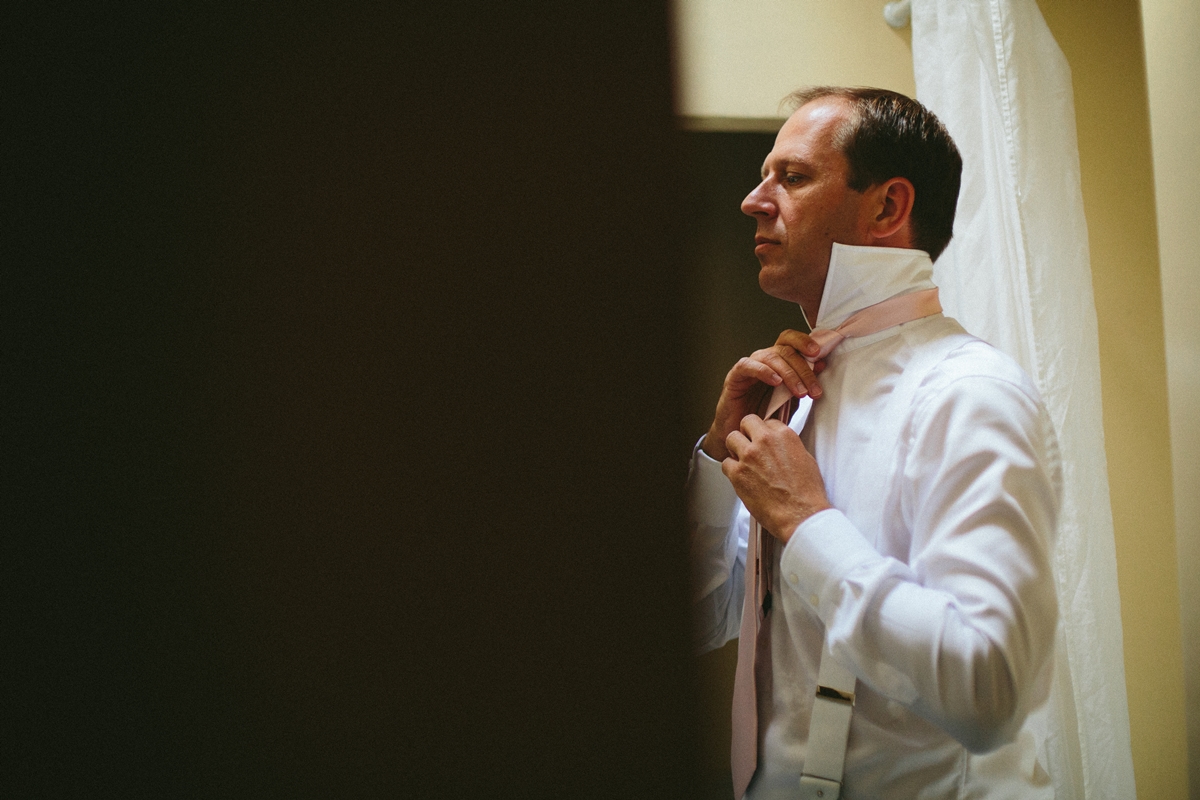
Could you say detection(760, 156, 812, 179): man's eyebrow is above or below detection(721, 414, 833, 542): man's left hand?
above

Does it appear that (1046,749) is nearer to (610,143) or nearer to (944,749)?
(944,749)

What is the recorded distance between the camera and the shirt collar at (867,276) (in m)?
0.74

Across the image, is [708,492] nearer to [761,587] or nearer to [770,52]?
[761,587]

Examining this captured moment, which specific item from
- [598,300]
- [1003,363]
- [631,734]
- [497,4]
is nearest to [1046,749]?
[1003,363]

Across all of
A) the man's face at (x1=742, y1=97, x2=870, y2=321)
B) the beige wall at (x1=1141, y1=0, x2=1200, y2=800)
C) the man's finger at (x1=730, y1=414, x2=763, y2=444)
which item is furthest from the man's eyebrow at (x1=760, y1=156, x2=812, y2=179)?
the beige wall at (x1=1141, y1=0, x2=1200, y2=800)

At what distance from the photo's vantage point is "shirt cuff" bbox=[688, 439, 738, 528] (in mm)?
805

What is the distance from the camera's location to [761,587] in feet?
2.33

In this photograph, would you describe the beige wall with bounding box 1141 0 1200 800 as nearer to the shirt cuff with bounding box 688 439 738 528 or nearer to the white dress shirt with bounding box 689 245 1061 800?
the white dress shirt with bounding box 689 245 1061 800

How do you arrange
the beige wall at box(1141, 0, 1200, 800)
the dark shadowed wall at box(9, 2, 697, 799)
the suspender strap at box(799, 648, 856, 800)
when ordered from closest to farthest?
the dark shadowed wall at box(9, 2, 697, 799)
the suspender strap at box(799, 648, 856, 800)
the beige wall at box(1141, 0, 1200, 800)

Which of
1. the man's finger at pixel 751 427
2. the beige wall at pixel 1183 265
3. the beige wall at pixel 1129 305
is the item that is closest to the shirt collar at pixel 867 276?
the man's finger at pixel 751 427

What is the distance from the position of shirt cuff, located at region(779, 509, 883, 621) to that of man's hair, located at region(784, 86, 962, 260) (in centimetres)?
36

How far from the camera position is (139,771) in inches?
13.2

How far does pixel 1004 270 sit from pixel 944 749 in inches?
27.1

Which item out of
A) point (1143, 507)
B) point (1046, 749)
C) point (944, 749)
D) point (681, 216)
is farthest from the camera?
point (1143, 507)
